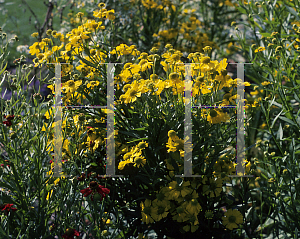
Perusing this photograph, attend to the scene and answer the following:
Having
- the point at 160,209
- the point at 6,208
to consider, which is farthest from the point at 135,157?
the point at 6,208

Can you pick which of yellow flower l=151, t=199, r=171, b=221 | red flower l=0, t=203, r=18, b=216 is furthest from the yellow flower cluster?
red flower l=0, t=203, r=18, b=216

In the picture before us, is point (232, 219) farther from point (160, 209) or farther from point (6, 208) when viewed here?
point (6, 208)

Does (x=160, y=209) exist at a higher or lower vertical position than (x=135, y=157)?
lower

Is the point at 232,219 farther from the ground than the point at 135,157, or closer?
closer

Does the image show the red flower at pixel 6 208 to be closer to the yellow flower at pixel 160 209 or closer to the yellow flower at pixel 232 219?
the yellow flower at pixel 160 209

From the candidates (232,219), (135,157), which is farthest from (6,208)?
(232,219)

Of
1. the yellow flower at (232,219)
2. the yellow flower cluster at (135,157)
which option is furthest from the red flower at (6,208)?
the yellow flower at (232,219)

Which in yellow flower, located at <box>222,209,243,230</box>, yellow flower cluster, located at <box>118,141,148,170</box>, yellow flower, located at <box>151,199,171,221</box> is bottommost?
yellow flower, located at <box>222,209,243,230</box>

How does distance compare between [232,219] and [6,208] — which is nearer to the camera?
[6,208]

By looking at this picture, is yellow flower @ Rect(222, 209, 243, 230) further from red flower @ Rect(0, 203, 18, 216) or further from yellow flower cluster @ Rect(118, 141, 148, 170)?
red flower @ Rect(0, 203, 18, 216)

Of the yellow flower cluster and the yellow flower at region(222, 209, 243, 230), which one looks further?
the yellow flower at region(222, 209, 243, 230)

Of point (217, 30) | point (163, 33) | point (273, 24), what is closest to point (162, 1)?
point (163, 33)

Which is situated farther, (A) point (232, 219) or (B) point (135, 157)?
(A) point (232, 219)

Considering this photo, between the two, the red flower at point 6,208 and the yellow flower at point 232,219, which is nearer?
the red flower at point 6,208
